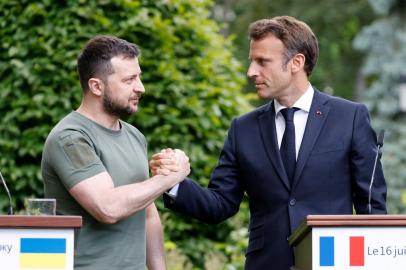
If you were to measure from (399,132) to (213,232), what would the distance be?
1059cm

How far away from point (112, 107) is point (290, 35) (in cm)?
110

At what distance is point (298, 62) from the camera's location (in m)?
6.00

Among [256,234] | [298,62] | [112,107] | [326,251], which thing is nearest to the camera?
[326,251]

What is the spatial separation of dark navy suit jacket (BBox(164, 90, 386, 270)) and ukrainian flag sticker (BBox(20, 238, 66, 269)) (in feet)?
3.90

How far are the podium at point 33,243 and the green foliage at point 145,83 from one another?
3404 millimetres

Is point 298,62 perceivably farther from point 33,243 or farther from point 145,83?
point 145,83

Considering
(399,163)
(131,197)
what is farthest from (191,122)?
(399,163)

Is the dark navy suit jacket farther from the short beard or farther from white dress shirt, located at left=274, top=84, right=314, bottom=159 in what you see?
the short beard

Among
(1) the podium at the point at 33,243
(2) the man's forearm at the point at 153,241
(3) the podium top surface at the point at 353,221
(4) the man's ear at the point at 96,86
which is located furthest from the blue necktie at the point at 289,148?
(1) the podium at the point at 33,243

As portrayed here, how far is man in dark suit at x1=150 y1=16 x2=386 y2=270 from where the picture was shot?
5.75m

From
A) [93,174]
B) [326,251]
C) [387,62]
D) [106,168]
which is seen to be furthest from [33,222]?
[387,62]

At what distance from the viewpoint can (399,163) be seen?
1833 centimetres

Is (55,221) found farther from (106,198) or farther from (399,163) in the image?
(399,163)

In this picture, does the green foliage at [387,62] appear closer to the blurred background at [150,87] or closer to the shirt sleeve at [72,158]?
the blurred background at [150,87]
